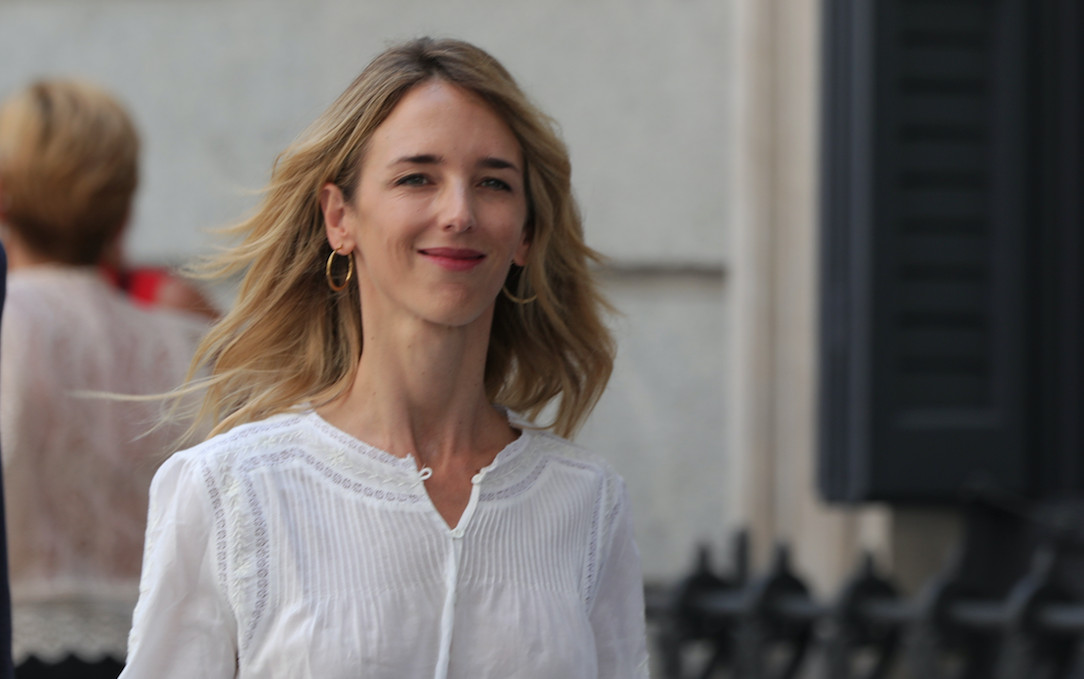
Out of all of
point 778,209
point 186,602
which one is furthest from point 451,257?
point 778,209

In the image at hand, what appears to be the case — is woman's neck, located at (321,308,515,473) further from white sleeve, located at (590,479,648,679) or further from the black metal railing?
the black metal railing

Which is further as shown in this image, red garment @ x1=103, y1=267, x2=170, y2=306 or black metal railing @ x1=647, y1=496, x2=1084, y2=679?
red garment @ x1=103, y1=267, x2=170, y2=306

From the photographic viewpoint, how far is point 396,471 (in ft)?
5.98

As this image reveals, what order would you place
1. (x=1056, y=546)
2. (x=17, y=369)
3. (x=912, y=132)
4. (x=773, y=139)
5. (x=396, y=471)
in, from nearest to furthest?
1. (x=396, y=471)
2. (x=17, y=369)
3. (x=1056, y=546)
4. (x=912, y=132)
5. (x=773, y=139)

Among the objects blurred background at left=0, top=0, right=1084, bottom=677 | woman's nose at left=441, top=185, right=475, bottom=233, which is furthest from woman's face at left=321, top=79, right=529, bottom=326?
blurred background at left=0, top=0, right=1084, bottom=677

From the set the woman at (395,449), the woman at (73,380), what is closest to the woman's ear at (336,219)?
the woman at (395,449)

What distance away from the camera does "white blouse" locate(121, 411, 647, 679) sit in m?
1.70

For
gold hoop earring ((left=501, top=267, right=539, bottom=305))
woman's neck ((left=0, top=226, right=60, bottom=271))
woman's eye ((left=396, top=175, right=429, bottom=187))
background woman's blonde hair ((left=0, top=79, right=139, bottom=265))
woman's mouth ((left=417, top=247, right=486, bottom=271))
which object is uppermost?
background woman's blonde hair ((left=0, top=79, right=139, bottom=265))

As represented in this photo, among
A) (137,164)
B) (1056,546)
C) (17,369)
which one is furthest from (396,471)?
(1056,546)

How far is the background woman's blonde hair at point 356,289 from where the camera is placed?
1873 millimetres

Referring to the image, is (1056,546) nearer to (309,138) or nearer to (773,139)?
(773,139)

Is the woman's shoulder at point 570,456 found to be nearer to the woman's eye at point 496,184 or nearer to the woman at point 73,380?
the woman's eye at point 496,184

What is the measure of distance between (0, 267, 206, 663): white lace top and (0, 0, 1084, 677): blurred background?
45.1 inches

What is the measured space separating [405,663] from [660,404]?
2704mm
